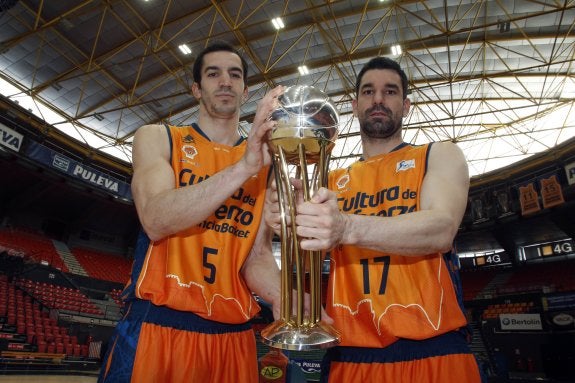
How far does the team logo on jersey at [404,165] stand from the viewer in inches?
86.0

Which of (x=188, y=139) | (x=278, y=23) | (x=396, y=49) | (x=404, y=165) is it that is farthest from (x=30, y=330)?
(x=396, y=49)

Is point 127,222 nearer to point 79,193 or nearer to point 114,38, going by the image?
point 79,193

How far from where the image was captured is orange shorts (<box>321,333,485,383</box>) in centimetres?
177

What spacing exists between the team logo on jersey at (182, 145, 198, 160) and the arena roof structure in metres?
10.6

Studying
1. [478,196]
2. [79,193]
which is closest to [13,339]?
[79,193]

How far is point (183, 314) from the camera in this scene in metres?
1.85

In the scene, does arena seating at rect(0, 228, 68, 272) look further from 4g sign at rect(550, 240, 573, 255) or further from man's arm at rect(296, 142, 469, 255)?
4g sign at rect(550, 240, 573, 255)

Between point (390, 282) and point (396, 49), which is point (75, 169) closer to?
point (396, 49)

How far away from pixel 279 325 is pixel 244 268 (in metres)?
0.92

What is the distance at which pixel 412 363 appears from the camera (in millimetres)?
1815

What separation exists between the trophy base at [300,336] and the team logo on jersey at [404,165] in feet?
3.84

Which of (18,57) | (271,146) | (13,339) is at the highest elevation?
(18,57)

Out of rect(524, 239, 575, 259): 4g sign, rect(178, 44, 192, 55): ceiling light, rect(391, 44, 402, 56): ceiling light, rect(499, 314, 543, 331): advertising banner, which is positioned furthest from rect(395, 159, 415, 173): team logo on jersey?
rect(524, 239, 575, 259): 4g sign

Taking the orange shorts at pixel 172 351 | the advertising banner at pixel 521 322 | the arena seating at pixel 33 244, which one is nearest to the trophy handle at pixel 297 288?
the orange shorts at pixel 172 351
